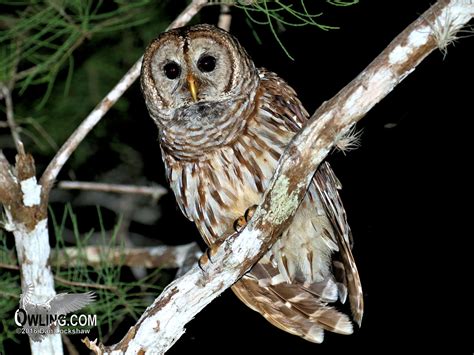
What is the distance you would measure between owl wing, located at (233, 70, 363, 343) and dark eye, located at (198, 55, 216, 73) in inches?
8.6

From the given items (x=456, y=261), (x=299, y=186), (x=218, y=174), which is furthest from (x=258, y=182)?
(x=456, y=261)

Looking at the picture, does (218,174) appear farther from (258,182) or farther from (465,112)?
(465,112)

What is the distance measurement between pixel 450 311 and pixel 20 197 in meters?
2.69

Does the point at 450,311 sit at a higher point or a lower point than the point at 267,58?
lower

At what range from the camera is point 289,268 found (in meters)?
3.76

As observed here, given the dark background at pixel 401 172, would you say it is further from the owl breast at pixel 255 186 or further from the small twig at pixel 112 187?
the owl breast at pixel 255 186

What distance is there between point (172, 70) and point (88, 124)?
0.40 m

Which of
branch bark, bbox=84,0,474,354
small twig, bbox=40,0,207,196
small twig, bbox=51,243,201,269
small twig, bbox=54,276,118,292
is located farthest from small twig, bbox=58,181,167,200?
branch bark, bbox=84,0,474,354

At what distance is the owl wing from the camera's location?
3482 millimetres

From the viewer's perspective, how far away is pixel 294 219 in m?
3.55

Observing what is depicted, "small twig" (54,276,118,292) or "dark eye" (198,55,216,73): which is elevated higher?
"dark eye" (198,55,216,73)

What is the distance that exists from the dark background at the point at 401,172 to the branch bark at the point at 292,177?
1.80 meters

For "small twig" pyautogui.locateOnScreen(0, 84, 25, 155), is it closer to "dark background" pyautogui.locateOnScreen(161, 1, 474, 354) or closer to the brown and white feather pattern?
the brown and white feather pattern

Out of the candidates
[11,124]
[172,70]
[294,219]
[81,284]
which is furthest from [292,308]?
[11,124]
